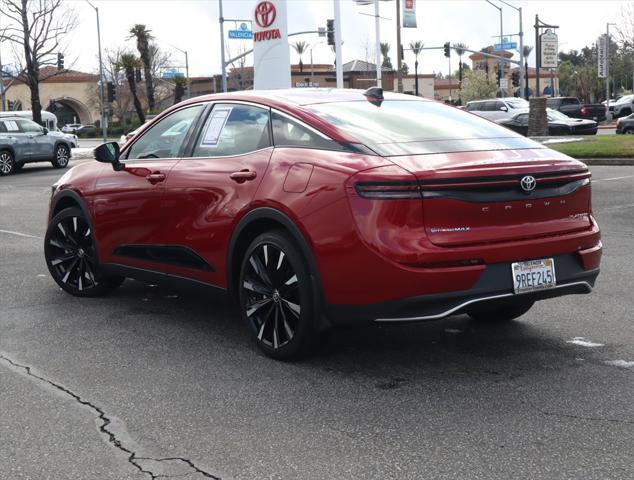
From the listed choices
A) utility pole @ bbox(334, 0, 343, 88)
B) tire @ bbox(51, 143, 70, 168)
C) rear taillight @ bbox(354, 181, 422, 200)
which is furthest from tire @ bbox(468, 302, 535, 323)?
utility pole @ bbox(334, 0, 343, 88)

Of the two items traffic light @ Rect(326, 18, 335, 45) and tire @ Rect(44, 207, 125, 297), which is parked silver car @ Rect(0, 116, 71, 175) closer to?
traffic light @ Rect(326, 18, 335, 45)

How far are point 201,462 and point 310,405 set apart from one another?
33.2 inches

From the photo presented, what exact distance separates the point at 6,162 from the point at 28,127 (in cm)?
187

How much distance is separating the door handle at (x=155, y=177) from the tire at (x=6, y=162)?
69.3 ft

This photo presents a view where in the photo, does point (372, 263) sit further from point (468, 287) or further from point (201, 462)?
point (201, 462)

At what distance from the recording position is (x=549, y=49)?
43.6m

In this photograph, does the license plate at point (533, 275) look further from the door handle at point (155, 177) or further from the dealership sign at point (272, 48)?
the dealership sign at point (272, 48)

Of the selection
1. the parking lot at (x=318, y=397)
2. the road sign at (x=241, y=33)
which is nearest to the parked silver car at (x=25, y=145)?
the parking lot at (x=318, y=397)

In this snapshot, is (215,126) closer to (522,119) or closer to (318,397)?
(318,397)

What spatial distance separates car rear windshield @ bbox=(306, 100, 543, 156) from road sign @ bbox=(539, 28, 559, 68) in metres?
39.3

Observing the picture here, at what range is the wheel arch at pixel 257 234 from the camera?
486cm

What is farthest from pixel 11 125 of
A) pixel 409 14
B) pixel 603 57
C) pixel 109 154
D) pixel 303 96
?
pixel 603 57

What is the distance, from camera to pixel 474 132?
18.0 ft

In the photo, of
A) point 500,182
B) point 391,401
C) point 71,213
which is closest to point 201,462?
point 391,401
